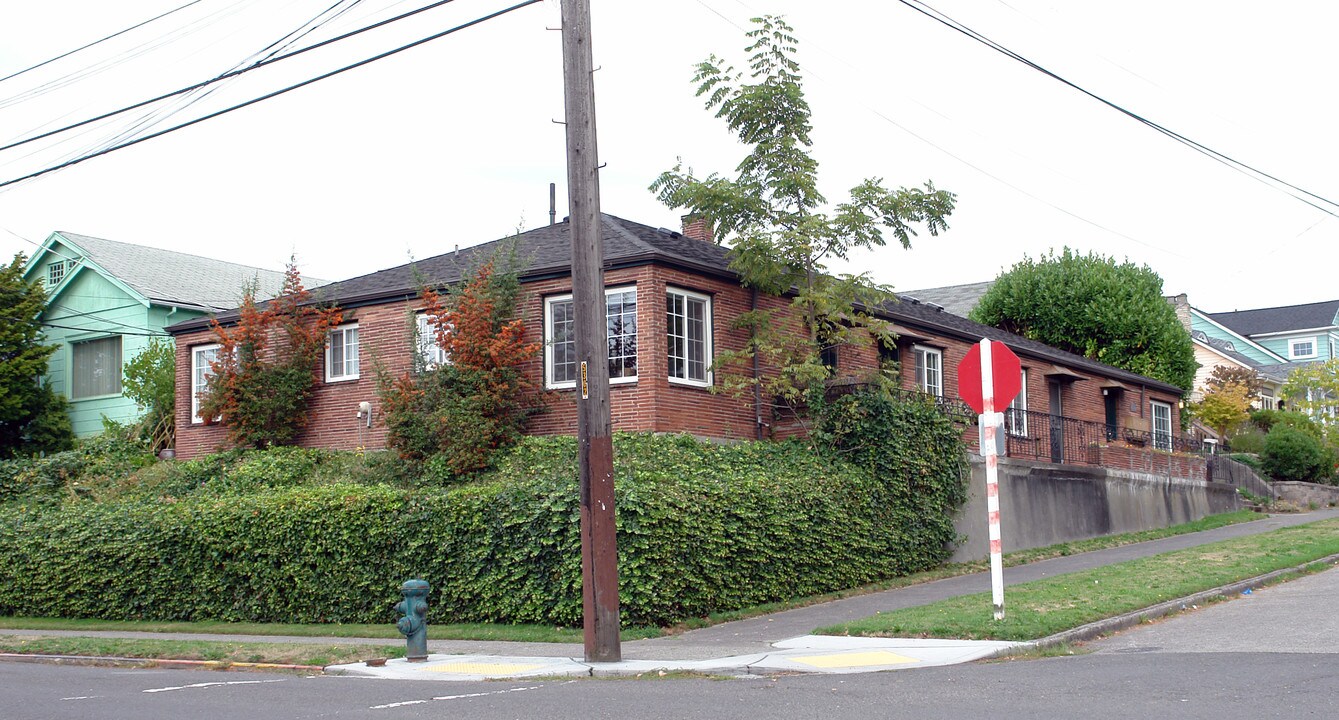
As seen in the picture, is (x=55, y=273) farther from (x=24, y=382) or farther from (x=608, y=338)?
(x=608, y=338)

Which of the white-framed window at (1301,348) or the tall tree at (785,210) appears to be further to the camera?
the white-framed window at (1301,348)

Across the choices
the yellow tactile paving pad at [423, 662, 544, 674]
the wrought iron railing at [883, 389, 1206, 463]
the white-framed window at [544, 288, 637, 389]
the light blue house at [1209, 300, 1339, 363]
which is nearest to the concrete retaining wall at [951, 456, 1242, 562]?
the wrought iron railing at [883, 389, 1206, 463]

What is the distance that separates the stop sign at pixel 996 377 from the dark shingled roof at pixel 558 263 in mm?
7093

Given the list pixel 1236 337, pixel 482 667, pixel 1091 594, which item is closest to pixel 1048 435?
pixel 1091 594

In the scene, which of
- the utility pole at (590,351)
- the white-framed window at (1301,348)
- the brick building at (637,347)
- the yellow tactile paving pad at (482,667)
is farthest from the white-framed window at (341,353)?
the white-framed window at (1301,348)

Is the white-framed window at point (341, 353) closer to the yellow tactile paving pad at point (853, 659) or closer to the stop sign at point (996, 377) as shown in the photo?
the stop sign at point (996, 377)

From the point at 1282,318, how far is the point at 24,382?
64.1 m

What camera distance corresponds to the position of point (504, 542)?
16.1 meters

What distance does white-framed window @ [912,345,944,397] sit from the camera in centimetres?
2612

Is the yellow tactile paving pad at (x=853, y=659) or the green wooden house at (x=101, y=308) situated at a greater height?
the green wooden house at (x=101, y=308)

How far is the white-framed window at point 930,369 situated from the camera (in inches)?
1029

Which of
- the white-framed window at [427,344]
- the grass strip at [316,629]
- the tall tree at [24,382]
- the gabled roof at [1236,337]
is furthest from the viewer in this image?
the gabled roof at [1236,337]

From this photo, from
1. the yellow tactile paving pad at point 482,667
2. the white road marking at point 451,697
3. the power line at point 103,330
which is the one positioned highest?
the power line at point 103,330

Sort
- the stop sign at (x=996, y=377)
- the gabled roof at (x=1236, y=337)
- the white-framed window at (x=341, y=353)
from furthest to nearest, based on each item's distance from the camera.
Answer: the gabled roof at (x=1236, y=337), the white-framed window at (x=341, y=353), the stop sign at (x=996, y=377)
